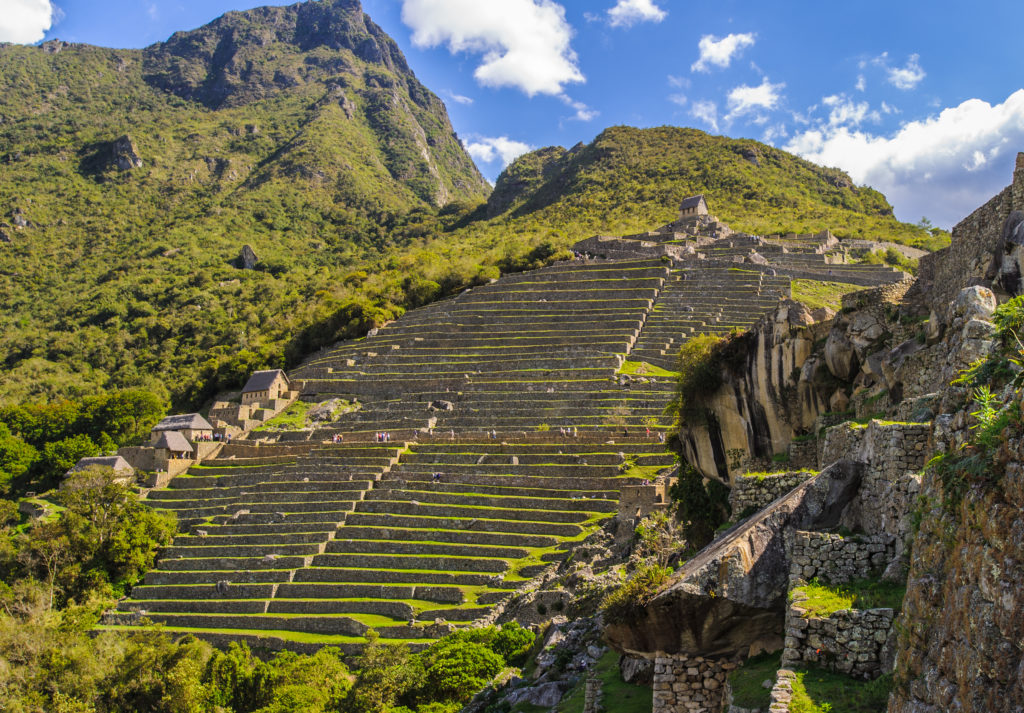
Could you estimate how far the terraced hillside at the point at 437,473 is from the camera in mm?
28422

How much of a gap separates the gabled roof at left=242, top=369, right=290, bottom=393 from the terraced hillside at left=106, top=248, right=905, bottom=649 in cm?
165

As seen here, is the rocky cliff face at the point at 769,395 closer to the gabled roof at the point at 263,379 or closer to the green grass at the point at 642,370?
the green grass at the point at 642,370

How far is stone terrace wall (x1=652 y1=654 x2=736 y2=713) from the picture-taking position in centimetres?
820

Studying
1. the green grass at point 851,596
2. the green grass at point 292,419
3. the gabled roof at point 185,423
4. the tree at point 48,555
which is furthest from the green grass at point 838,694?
the gabled roof at point 185,423

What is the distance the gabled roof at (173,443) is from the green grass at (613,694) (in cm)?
3547

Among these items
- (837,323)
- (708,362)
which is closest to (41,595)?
(708,362)

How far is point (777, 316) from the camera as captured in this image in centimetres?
1484

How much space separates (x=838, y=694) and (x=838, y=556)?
53.9 inches

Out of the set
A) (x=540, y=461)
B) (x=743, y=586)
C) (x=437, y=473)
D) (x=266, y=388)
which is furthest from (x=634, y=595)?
(x=266, y=388)

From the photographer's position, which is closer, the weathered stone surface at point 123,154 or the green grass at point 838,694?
the green grass at point 838,694

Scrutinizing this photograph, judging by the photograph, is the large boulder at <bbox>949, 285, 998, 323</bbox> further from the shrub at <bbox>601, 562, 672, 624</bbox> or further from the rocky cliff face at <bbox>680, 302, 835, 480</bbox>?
the rocky cliff face at <bbox>680, 302, 835, 480</bbox>

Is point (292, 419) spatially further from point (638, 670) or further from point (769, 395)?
point (638, 670)

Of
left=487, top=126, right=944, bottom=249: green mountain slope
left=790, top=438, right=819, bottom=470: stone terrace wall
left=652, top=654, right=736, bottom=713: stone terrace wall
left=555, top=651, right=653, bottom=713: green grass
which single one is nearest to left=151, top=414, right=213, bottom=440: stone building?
left=555, top=651, right=653, bottom=713: green grass

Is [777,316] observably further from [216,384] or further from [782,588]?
[216,384]
